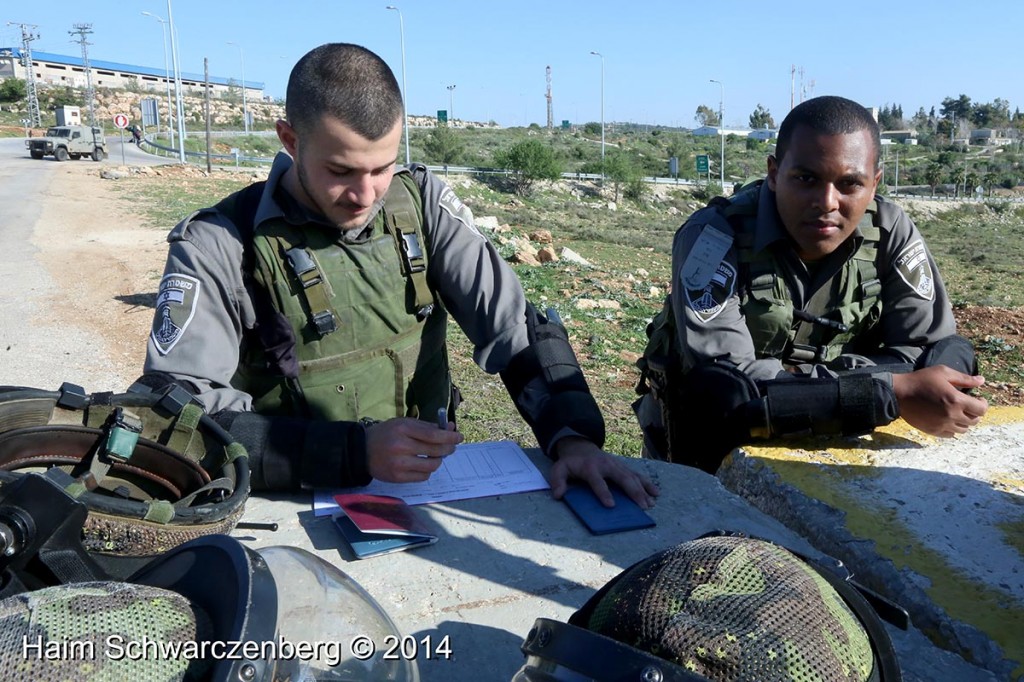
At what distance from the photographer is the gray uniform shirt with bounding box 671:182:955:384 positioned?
8.84 ft

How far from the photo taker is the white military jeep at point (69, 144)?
31031 millimetres

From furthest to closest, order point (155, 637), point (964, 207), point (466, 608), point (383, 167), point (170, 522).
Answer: point (964, 207), point (383, 167), point (466, 608), point (170, 522), point (155, 637)

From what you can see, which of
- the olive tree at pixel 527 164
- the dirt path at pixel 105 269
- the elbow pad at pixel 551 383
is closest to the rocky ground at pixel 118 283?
the dirt path at pixel 105 269

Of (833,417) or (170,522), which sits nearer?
(170,522)

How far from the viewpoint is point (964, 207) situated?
119 feet

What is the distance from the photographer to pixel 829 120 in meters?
2.60

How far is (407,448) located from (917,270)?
188 centimetres

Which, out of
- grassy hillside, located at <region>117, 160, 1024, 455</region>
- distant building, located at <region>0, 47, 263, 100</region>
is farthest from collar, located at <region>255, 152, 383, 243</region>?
distant building, located at <region>0, 47, 263, 100</region>

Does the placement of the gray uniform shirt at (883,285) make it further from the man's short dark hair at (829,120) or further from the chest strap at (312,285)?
the chest strap at (312,285)

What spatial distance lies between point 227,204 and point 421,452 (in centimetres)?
94

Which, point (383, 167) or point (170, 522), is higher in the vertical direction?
point (383, 167)

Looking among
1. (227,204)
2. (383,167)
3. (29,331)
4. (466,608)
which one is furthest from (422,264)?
(29,331)

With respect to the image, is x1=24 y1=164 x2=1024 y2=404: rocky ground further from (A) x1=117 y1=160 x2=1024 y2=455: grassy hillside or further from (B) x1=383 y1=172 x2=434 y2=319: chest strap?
(B) x1=383 y1=172 x2=434 y2=319: chest strap

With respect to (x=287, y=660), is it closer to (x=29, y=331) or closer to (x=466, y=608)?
(x=466, y=608)
